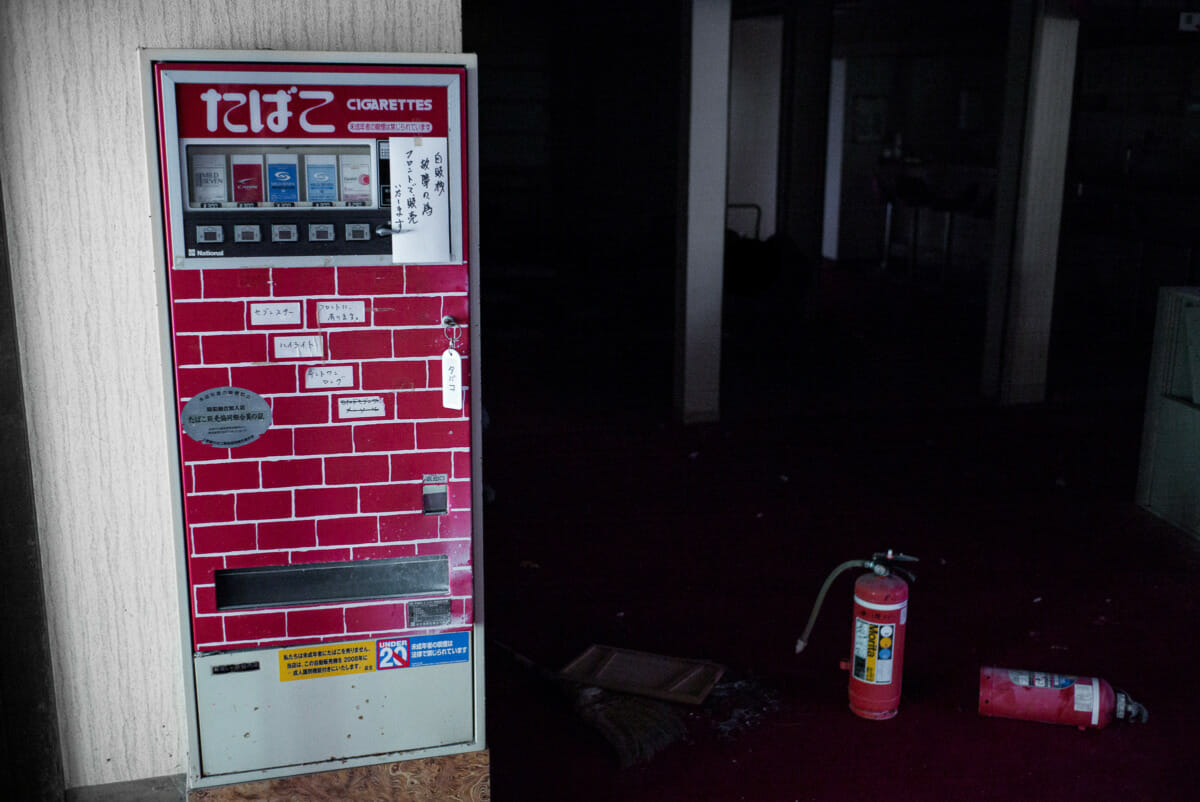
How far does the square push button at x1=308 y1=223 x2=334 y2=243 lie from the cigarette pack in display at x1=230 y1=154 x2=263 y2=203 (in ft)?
0.36

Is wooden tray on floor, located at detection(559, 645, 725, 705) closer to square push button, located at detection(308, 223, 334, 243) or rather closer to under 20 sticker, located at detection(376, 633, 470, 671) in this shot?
under 20 sticker, located at detection(376, 633, 470, 671)

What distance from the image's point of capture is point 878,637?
10.3ft

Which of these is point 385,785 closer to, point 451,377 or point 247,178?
point 451,377

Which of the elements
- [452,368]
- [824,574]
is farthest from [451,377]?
[824,574]

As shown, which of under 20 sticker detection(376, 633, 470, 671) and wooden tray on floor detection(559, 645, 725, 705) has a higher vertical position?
under 20 sticker detection(376, 633, 470, 671)

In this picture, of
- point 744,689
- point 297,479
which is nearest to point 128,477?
point 297,479

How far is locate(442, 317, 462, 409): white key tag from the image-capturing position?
2.26m

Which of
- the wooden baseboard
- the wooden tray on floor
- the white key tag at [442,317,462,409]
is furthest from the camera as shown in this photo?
the wooden tray on floor

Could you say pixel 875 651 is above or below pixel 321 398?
below

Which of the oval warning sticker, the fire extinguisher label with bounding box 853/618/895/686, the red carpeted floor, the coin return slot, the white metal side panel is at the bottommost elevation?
the red carpeted floor

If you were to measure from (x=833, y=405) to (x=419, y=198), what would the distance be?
489 cm

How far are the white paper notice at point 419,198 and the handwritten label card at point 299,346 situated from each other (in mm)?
229

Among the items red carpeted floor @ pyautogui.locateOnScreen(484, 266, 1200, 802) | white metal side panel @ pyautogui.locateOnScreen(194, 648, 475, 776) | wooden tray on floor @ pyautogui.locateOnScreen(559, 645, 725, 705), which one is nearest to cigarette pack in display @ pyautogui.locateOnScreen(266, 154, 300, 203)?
white metal side panel @ pyautogui.locateOnScreen(194, 648, 475, 776)

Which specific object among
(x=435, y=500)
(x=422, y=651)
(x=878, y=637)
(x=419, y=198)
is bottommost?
(x=878, y=637)
